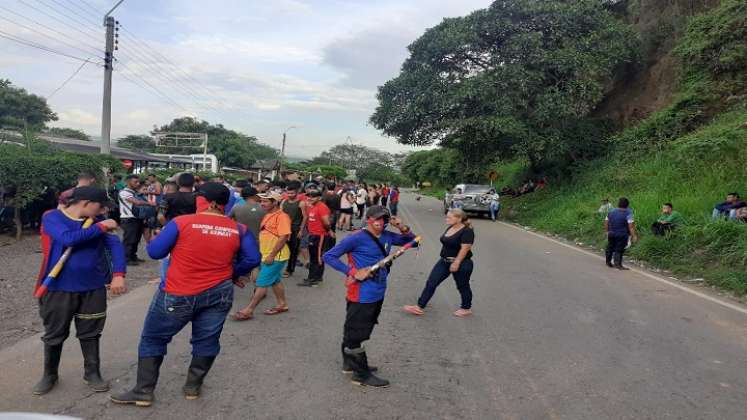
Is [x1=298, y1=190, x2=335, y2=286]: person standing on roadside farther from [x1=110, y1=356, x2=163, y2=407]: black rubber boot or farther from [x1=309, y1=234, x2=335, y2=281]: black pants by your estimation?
[x1=110, y1=356, x2=163, y2=407]: black rubber boot

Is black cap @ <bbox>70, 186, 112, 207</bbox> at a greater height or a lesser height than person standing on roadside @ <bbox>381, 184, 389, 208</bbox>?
greater

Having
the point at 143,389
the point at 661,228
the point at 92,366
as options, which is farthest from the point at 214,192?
the point at 661,228

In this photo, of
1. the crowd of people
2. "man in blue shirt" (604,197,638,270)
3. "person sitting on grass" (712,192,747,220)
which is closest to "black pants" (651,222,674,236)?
"person sitting on grass" (712,192,747,220)

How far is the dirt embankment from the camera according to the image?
77.8 feet

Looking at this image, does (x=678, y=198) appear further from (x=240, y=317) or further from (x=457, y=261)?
(x=240, y=317)

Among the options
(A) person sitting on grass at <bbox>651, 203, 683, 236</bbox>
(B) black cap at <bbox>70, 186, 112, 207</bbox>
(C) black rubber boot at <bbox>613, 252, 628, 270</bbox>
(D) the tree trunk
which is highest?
(B) black cap at <bbox>70, 186, 112, 207</bbox>

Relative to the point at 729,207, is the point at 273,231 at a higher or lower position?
lower

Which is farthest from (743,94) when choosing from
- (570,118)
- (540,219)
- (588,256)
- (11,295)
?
(11,295)

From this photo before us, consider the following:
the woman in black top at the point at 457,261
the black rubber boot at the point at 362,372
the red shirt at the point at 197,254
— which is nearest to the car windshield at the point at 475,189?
the woman in black top at the point at 457,261

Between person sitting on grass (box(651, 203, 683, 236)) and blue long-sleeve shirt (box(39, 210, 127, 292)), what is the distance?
12.1 metres

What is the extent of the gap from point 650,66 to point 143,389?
1089 inches

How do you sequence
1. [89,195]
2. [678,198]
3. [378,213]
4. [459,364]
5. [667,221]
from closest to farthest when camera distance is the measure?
[89,195]
[378,213]
[459,364]
[667,221]
[678,198]

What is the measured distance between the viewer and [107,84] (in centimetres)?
1822

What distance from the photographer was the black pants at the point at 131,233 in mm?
9219
